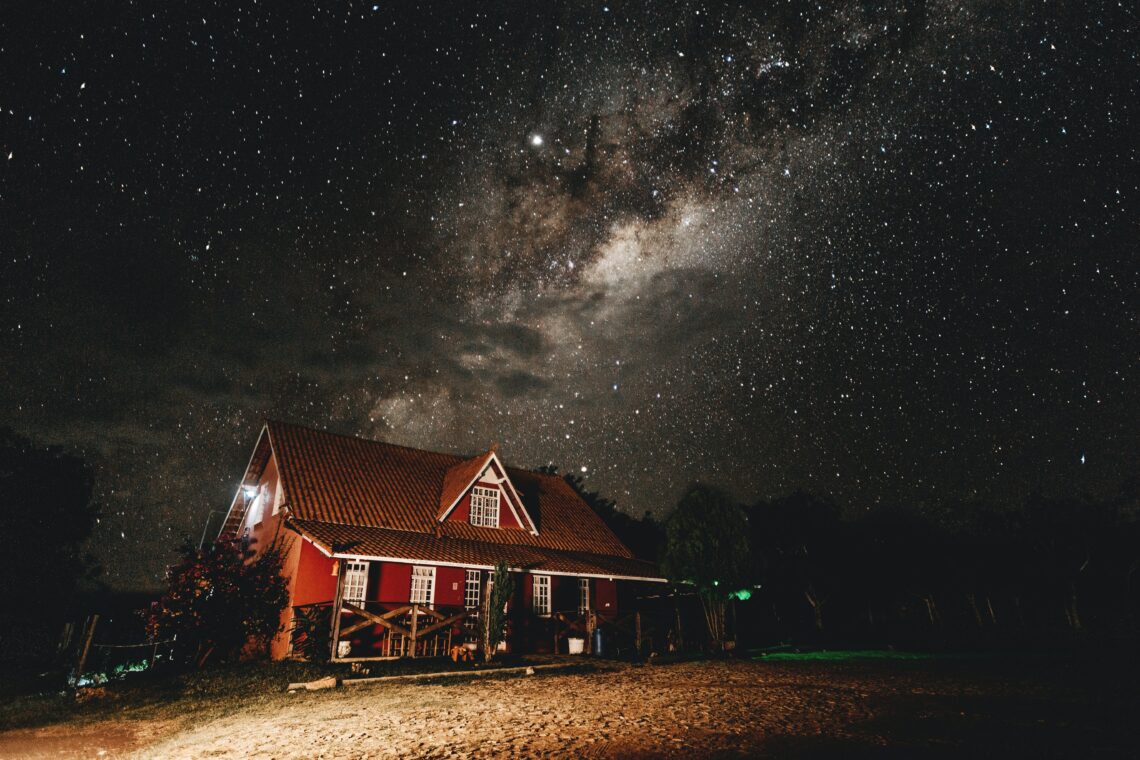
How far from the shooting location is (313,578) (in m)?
20.0

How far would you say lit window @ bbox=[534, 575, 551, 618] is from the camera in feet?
78.5

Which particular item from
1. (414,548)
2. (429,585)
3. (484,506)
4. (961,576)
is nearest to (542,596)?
(484,506)

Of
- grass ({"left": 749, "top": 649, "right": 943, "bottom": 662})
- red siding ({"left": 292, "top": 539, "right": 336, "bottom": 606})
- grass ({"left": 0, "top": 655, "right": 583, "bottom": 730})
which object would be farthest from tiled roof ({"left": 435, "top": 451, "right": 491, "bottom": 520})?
grass ({"left": 749, "top": 649, "right": 943, "bottom": 662})

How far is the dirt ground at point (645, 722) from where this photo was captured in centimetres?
772

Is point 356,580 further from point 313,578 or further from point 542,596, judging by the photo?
point 542,596

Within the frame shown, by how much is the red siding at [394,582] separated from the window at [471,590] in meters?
2.36

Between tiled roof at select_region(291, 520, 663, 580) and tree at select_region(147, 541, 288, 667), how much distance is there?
227 centimetres

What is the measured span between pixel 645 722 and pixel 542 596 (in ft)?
50.5

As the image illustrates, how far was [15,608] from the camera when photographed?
38562 millimetres

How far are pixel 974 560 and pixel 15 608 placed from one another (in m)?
69.7

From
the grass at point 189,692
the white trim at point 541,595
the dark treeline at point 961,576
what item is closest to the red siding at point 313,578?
the grass at point 189,692

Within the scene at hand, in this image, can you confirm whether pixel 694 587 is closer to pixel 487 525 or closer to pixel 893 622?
pixel 487 525

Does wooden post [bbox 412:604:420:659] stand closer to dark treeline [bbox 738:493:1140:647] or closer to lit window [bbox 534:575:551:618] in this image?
lit window [bbox 534:575:551:618]

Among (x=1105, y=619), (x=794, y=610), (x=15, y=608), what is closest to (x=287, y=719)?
(x=15, y=608)
